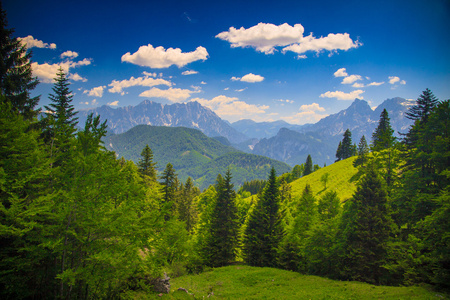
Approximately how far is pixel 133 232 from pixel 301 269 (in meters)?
25.3

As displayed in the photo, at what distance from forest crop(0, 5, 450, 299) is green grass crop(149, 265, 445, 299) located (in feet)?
7.48

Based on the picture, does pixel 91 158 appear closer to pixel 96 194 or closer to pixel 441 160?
pixel 96 194

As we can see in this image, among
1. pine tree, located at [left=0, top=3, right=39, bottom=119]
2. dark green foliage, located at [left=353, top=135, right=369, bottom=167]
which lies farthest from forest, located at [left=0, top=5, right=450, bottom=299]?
dark green foliage, located at [left=353, top=135, right=369, bottom=167]

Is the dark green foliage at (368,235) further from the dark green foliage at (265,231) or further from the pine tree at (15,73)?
the pine tree at (15,73)

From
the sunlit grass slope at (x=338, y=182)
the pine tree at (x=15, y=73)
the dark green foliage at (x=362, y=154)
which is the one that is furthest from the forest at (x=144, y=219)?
the dark green foliage at (x=362, y=154)

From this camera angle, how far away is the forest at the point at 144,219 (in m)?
11.9

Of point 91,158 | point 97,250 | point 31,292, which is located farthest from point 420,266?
point 31,292

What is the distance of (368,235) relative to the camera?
22484 mm

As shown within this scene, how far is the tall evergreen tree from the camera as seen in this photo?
108 ft

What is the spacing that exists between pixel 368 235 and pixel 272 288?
1161 cm

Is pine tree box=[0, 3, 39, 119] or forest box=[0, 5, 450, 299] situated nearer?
forest box=[0, 5, 450, 299]

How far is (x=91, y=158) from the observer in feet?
40.5

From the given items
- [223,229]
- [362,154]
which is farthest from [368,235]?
[362,154]

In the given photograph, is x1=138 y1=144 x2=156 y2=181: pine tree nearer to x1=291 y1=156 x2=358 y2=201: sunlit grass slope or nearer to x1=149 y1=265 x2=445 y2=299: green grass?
x1=149 y1=265 x2=445 y2=299: green grass
